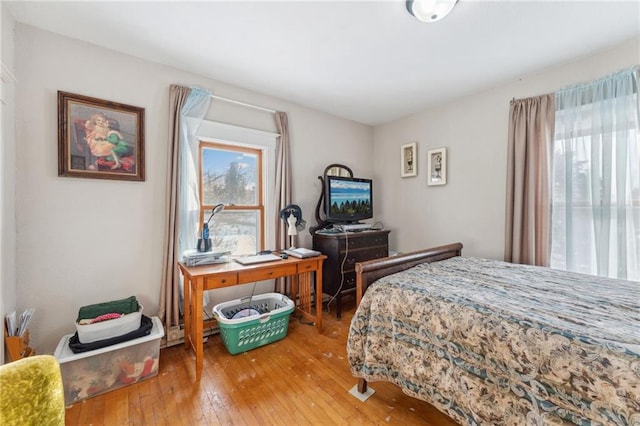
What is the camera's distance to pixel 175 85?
220cm

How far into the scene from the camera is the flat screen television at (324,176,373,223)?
2.98 m

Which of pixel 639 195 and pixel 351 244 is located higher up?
pixel 639 195

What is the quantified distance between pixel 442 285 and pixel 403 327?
37 cm

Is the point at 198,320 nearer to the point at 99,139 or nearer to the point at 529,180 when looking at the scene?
the point at 99,139

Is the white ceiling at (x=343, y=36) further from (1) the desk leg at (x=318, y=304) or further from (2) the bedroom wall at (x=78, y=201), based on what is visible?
(1) the desk leg at (x=318, y=304)

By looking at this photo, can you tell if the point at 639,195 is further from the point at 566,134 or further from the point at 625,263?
the point at 566,134

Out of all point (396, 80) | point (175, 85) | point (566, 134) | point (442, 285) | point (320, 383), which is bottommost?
point (320, 383)

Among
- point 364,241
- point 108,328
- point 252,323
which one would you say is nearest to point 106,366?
point 108,328

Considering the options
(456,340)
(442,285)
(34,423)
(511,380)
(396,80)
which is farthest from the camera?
(396,80)

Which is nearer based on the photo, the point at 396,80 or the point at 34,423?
the point at 34,423

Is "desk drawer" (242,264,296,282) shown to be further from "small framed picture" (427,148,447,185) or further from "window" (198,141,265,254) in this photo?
"small framed picture" (427,148,447,185)

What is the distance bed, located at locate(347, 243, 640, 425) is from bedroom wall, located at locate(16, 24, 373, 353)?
1.84 m

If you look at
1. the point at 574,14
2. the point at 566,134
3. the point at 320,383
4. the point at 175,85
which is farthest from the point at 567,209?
the point at 175,85

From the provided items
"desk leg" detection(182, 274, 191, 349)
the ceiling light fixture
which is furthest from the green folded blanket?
the ceiling light fixture
